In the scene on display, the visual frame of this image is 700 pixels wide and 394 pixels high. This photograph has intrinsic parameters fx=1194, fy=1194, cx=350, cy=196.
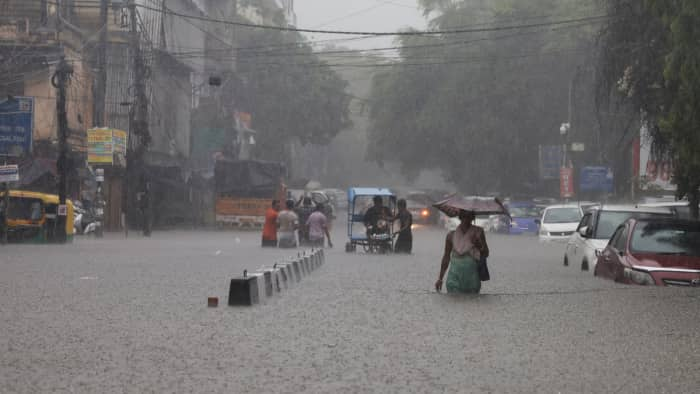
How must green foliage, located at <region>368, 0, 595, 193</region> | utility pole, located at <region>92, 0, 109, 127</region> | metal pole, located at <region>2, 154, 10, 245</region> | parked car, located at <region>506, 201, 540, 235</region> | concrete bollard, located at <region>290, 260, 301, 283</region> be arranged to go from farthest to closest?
1. green foliage, located at <region>368, 0, 595, 193</region>
2. parked car, located at <region>506, 201, 540, 235</region>
3. utility pole, located at <region>92, 0, 109, 127</region>
4. metal pole, located at <region>2, 154, 10, 245</region>
5. concrete bollard, located at <region>290, 260, 301, 283</region>

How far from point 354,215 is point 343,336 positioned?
74.2 ft

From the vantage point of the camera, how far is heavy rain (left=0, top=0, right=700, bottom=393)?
444 inches

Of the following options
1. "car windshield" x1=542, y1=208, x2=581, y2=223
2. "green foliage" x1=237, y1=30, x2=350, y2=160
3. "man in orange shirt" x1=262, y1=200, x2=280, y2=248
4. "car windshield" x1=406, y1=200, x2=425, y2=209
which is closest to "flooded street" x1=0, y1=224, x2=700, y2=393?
"man in orange shirt" x1=262, y1=200, x2=280, y2=248

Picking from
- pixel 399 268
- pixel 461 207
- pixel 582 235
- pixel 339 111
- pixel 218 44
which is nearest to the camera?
pixel 461 207

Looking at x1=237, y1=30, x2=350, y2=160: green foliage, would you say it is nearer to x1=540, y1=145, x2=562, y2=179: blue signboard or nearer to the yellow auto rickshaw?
x1=540, y1=145, x2=562, y2=179: blue signboard

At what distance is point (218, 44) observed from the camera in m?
80.2

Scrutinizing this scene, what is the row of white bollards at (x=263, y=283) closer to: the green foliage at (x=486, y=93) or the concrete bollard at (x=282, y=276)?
the concrete bollard at (x=282, y=276)

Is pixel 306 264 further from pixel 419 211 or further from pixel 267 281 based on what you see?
pixel 419 211

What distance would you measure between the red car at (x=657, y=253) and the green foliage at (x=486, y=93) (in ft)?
144

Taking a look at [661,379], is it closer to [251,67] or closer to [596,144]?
[596,144]

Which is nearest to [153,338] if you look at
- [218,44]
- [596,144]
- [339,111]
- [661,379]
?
[661,379]

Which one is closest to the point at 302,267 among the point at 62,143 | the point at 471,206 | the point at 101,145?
the point at 471,206

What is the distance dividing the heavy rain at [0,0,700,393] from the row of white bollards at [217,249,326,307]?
0.26ft

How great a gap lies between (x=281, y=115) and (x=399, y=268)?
5918cm
